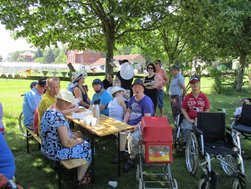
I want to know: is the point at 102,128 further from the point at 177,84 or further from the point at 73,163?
the point at 177,84

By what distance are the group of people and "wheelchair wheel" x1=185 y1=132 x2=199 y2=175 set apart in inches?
19.5

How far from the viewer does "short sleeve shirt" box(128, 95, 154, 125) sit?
4.49 meters

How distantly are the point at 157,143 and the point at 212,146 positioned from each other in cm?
102

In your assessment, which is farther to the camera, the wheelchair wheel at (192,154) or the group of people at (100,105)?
the wheelchair wheel at (192,154)

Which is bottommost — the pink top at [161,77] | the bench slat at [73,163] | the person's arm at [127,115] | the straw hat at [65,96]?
→ the bench slat at [73,163]

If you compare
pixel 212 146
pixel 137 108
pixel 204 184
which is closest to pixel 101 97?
pixel 137 108

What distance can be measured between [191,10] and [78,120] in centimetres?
419

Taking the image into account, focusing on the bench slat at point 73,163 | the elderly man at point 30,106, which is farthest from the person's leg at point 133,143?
the elderly man at point 30,106

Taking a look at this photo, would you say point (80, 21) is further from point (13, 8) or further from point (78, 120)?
point (78, 120)

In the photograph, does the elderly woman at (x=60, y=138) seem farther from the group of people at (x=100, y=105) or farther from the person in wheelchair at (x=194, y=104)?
the person in wheelchair at (x=194, y=104)

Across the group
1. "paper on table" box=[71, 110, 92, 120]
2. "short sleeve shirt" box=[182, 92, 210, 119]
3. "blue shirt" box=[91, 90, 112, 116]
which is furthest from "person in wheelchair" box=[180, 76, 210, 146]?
"paper on table" box=[71, 110, 92, 120]

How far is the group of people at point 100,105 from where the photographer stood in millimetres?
3553

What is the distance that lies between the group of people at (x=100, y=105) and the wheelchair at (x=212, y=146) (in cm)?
48

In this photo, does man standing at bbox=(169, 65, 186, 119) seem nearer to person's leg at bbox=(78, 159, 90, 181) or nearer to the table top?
the table top
